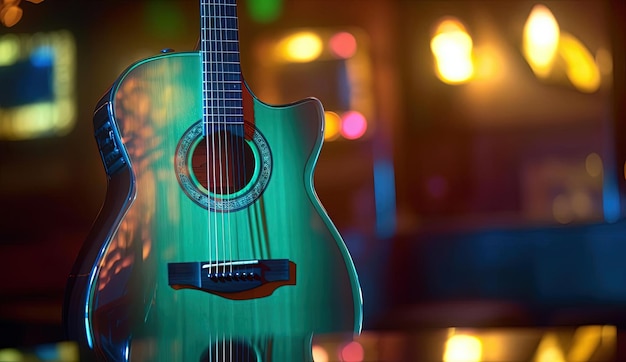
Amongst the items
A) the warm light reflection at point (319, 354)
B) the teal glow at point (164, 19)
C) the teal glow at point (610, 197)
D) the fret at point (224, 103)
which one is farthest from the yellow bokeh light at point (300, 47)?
the warm light reflection at point (319, 354)

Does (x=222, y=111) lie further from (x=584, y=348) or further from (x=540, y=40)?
(x=540, y=40)

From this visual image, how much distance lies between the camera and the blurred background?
2057 millimetres

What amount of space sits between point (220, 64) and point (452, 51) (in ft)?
3.47

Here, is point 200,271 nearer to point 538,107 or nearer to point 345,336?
point 345,336

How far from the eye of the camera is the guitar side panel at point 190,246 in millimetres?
1149

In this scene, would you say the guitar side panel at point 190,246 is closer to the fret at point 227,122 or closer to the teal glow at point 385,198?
the fret at point 227,122

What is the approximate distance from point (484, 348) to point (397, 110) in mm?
1149

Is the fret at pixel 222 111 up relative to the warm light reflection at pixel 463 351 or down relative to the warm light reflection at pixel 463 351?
up

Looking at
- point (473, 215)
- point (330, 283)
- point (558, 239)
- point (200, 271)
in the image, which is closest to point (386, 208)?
point (473, 215)

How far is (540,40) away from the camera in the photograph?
2.13 meters

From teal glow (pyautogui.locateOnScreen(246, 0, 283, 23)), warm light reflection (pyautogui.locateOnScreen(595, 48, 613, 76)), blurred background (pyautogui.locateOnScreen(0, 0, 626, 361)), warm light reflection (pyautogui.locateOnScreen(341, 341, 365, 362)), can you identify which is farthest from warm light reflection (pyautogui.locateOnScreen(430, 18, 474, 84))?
warm light reflection (pyautogui.locateOnScreen(341, 341, 365, 362))

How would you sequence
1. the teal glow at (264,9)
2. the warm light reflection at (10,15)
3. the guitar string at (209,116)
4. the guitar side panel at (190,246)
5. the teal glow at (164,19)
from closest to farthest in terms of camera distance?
the guitar side panel at (190,246)
the guitar string at (209,116)
the warm light reflection at (10,15)
the teal glow at (164,19)
the teal glow at (264,9)

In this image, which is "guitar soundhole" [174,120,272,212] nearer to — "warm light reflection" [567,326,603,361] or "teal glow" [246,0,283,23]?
"warm light reflection" [567,326,603,361]

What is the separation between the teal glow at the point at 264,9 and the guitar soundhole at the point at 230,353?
3.92ft
